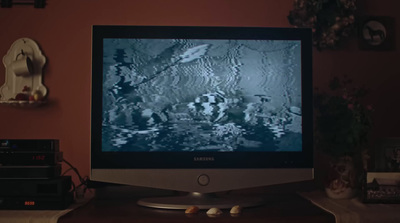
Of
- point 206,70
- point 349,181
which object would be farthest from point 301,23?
point 349,181

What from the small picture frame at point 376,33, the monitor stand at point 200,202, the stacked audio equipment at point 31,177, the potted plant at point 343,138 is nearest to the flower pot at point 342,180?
the potted plant at point 343,138

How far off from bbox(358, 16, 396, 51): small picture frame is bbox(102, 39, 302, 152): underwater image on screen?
630mm

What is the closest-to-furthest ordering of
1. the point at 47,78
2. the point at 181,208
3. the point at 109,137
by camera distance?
1. the point at 181,208
2. the point at 109,137
3. the point at 47,78

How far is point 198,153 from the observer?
1.80 metres

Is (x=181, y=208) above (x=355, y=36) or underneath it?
underneath

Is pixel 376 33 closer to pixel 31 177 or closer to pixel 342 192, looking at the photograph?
pixel 342 192

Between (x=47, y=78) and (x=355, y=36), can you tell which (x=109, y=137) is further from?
(x=355, y=36)

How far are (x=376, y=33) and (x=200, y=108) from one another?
1.07m

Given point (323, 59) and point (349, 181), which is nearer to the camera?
point (349, 181)

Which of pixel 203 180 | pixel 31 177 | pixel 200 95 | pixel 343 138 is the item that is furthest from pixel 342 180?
pixel 31 177

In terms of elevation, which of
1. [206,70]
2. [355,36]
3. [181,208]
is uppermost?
[355,36]

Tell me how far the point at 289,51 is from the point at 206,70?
345 mm

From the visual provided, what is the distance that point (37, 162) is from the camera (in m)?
1.71

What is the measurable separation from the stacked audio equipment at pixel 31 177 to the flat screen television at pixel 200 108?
16 cm
